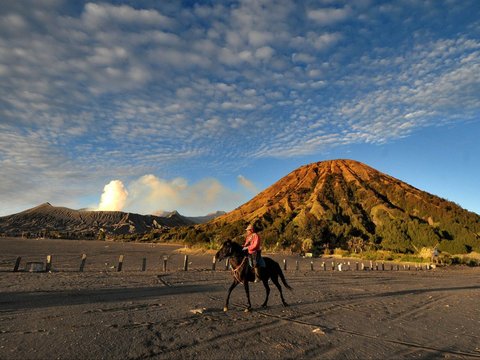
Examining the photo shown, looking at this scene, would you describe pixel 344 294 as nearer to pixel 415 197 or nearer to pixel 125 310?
pixel 125 310

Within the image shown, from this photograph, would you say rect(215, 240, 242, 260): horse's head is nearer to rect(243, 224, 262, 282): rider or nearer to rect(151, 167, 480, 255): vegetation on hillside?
rect(243, 224, 262, 282): rider

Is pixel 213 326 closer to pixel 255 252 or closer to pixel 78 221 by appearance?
pixel 255 252

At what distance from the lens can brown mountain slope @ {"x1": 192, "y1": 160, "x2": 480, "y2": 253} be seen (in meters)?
68.2

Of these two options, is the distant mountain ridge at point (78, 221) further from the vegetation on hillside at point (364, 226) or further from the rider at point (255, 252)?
the rider at point (255, 252)

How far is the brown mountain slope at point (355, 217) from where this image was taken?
224 feet

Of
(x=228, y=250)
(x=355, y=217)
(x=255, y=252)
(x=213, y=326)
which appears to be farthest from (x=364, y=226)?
(x=213, y=326)

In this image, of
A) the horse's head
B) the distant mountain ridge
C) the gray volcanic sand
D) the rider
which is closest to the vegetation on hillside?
the gray volcanic sand

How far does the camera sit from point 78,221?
165 metres

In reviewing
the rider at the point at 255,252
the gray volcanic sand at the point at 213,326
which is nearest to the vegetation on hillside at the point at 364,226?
the gray volcanic sand at the point at 213,326

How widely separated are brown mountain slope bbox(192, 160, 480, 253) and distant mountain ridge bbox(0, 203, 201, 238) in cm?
6473

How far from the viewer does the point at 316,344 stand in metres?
7.90

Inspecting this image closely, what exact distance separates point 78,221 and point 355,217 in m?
134

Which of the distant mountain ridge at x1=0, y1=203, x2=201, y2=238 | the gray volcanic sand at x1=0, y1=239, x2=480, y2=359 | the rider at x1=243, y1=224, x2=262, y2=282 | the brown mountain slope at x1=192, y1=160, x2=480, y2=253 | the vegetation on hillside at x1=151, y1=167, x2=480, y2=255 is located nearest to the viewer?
the gray volcanic sand at x1=0, y1=239, x2=480, y2=359

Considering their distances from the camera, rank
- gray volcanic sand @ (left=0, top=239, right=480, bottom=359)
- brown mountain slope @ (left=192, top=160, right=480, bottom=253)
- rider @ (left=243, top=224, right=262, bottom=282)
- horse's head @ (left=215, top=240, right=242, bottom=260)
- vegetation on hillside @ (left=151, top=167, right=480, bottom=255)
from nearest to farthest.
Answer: gray volcanic sand @ (left=0, top=239, right=480, bottom=359)
horse's head @ (left=215, top=240, right=242, bottom=260)
rider @ (left=243, top=224, right=262, bottom=282)
vegetation on hillside @ (left=151, top=167, right=480, bottom=255)
brown mountain slope @ (left=192, top=160, right=480, bottom=253)
